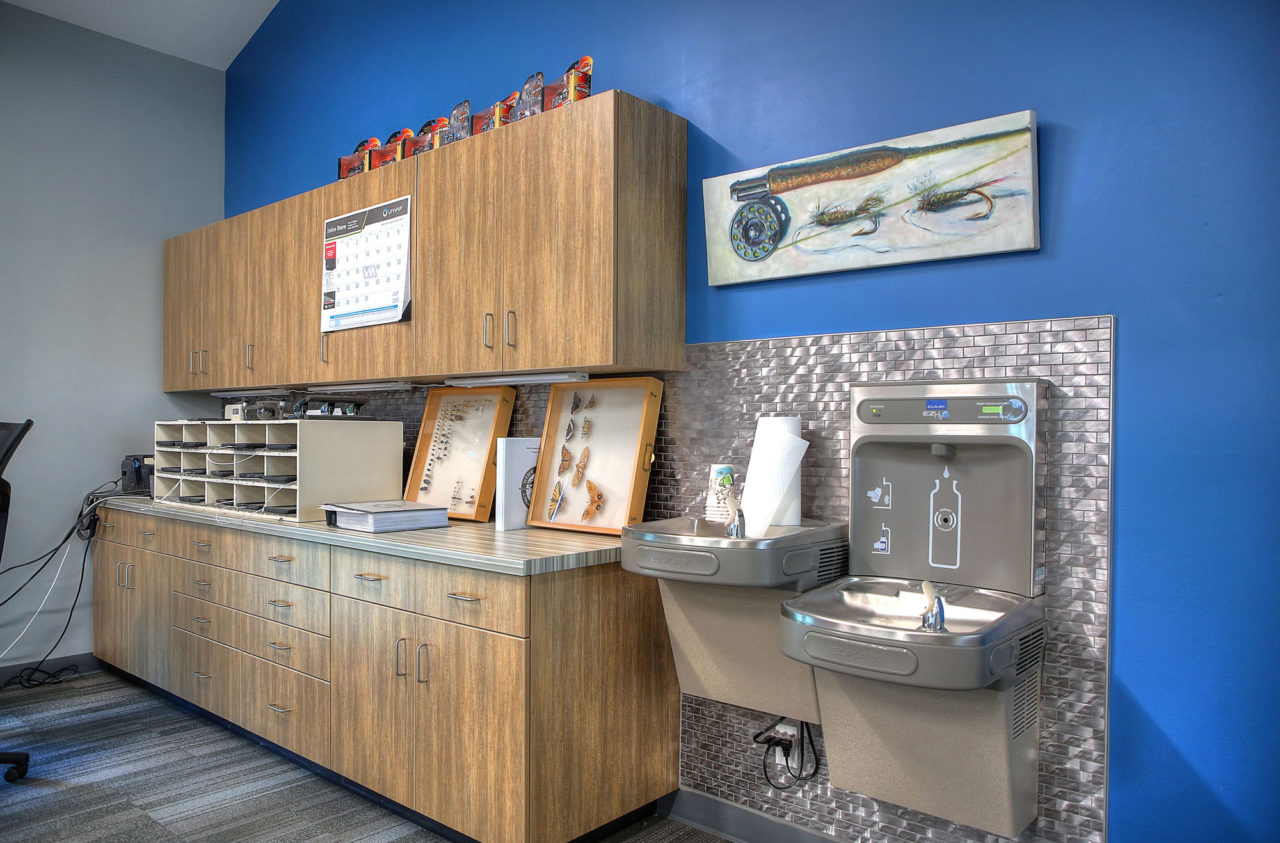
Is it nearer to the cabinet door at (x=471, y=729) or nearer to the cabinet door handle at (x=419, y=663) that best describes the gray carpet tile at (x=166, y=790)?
the cabinet door at (x=471, y=729)

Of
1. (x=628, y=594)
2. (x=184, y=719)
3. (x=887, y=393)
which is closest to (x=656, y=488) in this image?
(x=628, y=594)

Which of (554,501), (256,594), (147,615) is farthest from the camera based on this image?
(147,615)

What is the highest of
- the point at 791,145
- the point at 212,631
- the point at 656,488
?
the point at 791,145

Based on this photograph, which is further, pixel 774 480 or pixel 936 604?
pixel 774 480

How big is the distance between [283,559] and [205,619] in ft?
2.43

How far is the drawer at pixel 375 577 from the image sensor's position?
2555 mm

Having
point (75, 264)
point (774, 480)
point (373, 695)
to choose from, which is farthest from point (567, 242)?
point (75, 264)

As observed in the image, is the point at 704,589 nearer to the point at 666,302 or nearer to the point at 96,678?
the point at 666,302

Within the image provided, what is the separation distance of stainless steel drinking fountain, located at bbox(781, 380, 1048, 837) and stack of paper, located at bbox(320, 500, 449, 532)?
150cm

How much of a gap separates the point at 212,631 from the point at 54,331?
1.94 metres

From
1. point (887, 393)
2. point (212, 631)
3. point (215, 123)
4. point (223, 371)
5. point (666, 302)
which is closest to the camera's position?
point (887, 393)

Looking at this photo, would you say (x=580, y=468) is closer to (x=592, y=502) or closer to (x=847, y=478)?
(x=592, y=502)

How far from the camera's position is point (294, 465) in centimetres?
332

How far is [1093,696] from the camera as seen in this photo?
6.38 feet
